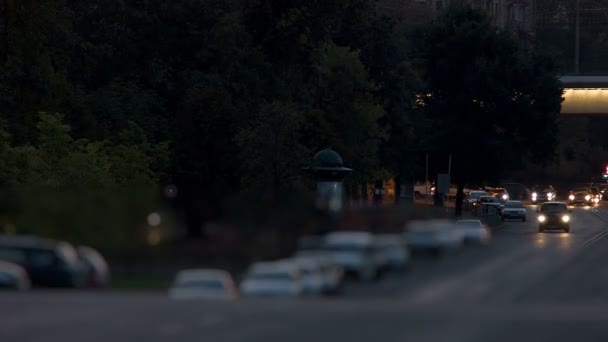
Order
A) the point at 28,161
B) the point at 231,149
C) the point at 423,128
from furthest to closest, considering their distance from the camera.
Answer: the point at 423,128 → the point at 231,149 → the point at 28,161

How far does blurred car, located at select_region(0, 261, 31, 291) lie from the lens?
669 inches

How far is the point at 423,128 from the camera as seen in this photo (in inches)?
2363

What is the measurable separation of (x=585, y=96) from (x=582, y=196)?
1259cm

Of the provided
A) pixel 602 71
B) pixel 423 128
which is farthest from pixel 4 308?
pixel 602 71

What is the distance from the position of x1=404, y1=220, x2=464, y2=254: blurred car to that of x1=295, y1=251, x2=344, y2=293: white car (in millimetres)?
1107

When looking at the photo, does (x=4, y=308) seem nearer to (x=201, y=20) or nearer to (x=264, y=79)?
(x=264, y=79)

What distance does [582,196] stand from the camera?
9600 cm

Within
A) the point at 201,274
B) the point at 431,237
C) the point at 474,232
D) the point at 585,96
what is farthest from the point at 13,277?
the point at 585,96

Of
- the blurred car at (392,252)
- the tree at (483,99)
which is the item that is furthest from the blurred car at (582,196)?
the blurred car at (392,252)

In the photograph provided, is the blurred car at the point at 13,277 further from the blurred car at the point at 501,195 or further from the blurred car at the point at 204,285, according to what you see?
the blurred car at the point at 501,195

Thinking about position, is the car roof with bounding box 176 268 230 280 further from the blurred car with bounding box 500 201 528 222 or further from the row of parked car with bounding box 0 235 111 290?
the blurred car with bounding box 500 201 528 222

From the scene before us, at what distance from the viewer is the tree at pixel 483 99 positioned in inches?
1633

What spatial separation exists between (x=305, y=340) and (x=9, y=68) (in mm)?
37650

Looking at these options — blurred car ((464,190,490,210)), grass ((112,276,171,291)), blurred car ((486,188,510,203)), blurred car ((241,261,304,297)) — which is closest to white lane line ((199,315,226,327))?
blurred car ((241,261,304,297))
